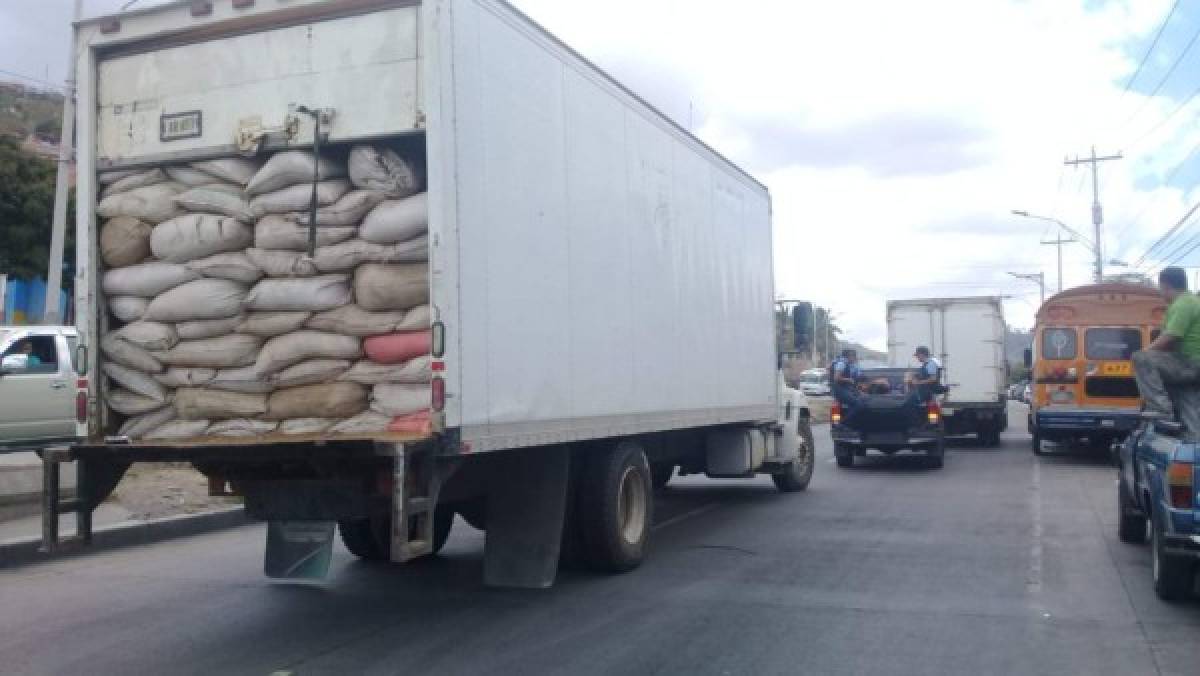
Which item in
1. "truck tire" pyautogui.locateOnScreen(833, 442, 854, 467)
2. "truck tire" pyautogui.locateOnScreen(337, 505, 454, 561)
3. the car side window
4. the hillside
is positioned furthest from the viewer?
the hillside

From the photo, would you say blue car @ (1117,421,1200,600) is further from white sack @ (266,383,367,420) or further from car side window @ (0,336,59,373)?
car side window @ (0,336,59,373)

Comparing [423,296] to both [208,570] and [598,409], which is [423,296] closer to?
[598,409]

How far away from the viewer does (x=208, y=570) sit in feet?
30.9

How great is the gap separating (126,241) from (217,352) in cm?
100

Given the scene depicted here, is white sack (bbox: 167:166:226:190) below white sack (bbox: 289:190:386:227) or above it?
above

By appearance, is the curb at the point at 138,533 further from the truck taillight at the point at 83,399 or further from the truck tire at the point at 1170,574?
the truck tire at the point at 1170,574

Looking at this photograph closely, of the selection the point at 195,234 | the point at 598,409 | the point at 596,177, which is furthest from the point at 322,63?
the point at 598,409

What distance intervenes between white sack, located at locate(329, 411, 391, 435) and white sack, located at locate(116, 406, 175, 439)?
1.30 meters

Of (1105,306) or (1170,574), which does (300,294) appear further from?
(1105,306)

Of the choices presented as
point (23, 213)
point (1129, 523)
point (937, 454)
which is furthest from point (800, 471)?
point (23, 213)

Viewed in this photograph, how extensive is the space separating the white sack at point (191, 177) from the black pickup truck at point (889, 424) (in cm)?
1307

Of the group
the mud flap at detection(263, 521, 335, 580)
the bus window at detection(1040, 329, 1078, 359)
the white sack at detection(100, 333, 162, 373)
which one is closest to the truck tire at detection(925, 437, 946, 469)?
the bus window at detection(1040, 329, 1078, 359)

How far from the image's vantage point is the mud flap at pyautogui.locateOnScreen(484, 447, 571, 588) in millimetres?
7938

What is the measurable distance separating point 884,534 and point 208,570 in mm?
6488
